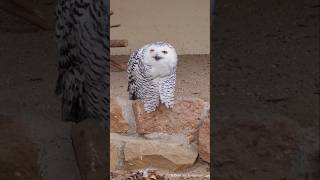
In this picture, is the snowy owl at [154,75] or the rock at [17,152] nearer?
the rock at [17,152]

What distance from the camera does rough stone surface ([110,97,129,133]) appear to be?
2445mm

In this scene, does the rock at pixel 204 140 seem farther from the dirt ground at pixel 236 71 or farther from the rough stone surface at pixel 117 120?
the dirt ground at pixel 236 71

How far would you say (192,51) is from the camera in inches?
131

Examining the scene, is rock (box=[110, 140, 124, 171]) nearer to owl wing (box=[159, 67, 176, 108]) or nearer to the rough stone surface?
the rough stone surface

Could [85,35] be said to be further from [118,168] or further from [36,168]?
[118,168]

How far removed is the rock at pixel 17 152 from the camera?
2.35 feet

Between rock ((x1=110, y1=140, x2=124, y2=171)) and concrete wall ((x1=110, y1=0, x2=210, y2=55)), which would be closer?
rock ((x1=110, y1=140, x2=124, y2=171))

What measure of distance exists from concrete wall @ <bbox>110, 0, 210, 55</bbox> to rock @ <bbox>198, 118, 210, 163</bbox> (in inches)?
39.6

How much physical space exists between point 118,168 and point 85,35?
1.79 metres

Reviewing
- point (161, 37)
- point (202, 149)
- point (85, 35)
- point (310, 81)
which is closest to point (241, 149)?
point (310, 81)

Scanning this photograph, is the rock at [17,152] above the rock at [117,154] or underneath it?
above

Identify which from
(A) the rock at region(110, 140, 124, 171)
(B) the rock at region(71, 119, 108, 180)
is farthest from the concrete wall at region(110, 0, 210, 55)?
A: (B) the rock at region(71, 119, 108, 180)

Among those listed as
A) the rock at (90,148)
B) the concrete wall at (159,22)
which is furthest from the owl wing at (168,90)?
the rock at (90,148)

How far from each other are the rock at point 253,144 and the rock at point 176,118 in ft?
5.55
